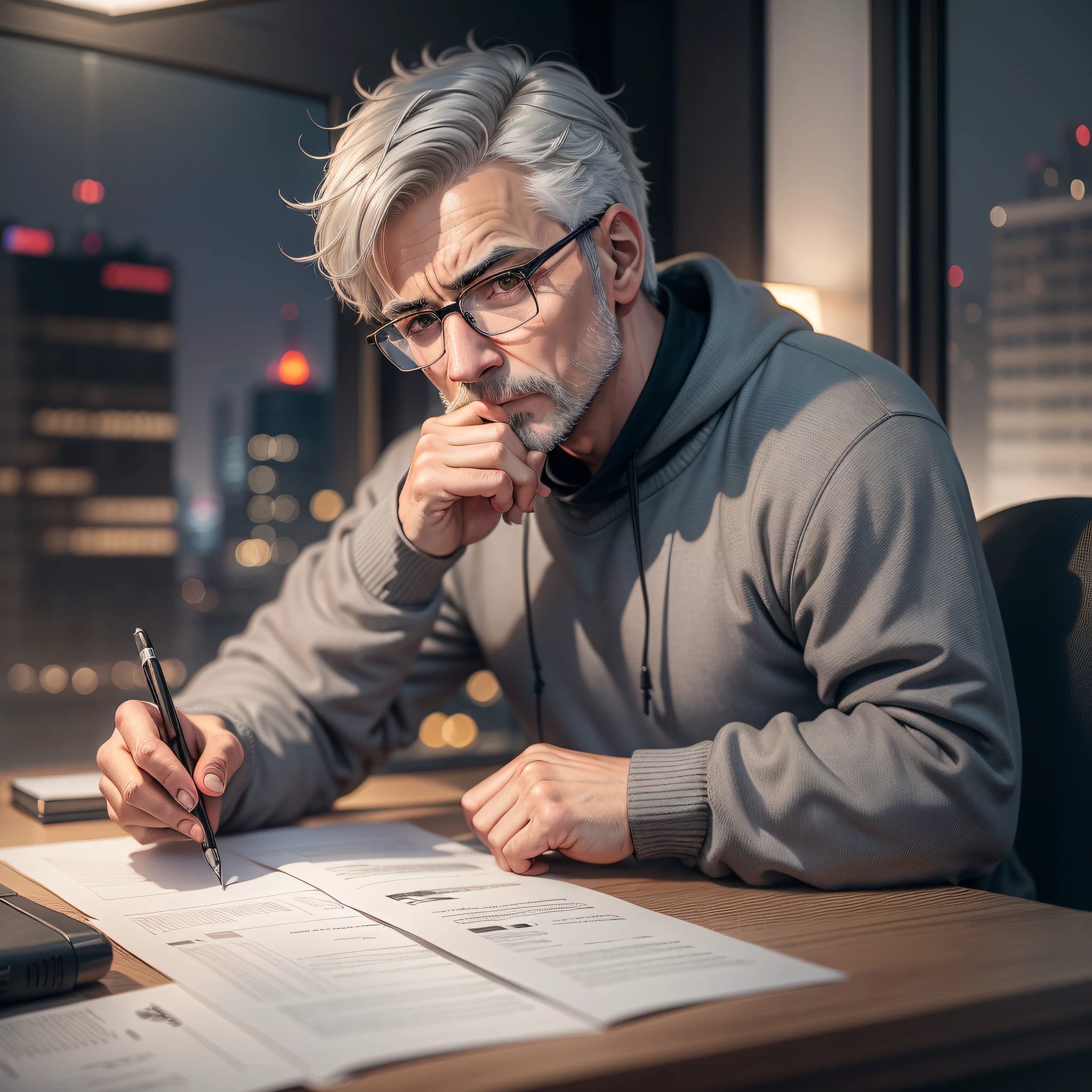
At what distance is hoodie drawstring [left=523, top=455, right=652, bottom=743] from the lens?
1189 mm

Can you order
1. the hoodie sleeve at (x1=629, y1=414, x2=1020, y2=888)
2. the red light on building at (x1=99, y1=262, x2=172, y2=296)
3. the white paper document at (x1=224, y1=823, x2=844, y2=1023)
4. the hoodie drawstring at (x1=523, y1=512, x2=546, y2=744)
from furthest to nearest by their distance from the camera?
the red light on building at (x1=99, y1=262, x2=172, y2=296)
the hoodie drawstring at (x1=523, y1=512, x2=546, y2=744)
the hoodie sleeve at (x1=629, y1=414, x2=1020, y2=888)
the white paper document at (x1=224, y1=823, x2=844, y2=1023)

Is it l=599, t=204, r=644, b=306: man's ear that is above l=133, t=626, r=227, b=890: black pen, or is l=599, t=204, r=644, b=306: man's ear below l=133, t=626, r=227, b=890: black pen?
above

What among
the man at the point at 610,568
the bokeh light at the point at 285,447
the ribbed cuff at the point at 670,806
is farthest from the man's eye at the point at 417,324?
the bokeh light at the point at 285,447

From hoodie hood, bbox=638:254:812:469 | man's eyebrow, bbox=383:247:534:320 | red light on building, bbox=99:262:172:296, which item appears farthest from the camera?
red light on building, bbox=99:262:172:296

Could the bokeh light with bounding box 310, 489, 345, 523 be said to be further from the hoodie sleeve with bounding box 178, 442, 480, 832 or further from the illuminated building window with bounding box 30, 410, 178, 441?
the hoodie sleeve with bounding box 178, 442, 480, 832

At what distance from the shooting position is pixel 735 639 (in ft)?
3.70

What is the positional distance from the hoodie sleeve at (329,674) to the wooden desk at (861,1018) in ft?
1.14

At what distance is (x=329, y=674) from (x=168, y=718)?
272 mm

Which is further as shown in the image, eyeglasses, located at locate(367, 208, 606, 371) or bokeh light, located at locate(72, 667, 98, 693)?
bokeh light, located at locate(72, 667, 98, 693)

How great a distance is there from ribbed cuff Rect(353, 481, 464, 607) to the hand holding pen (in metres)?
0.25

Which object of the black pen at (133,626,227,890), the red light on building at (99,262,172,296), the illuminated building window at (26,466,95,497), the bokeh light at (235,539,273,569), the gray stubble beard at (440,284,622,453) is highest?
the red light on building at (99,262,172,296)

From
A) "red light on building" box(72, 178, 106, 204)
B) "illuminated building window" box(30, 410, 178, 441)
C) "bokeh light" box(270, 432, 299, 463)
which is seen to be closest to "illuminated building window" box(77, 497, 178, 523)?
"illuminated building window" box(30, 410, 178, 441)

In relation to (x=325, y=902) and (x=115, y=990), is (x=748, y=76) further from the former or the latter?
(x=115, y=990)

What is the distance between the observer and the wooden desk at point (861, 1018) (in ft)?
1.73
